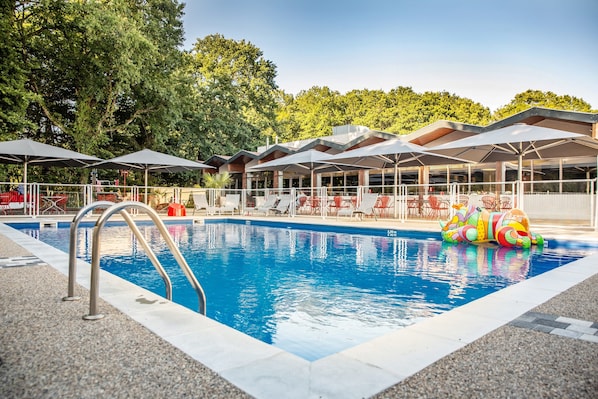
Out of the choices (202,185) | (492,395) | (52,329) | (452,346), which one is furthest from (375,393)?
(202,185)

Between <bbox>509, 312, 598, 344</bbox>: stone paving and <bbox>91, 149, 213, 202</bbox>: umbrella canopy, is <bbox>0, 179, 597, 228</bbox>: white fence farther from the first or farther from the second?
<bbox>509, 312, 598, 344</bbox>: stone paving

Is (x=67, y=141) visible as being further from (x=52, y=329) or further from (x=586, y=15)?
(x=586, y=15)

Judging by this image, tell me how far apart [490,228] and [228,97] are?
2301cm

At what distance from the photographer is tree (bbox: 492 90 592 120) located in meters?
37.2

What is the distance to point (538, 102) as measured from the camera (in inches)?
1521

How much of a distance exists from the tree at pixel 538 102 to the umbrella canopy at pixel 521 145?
2967cm

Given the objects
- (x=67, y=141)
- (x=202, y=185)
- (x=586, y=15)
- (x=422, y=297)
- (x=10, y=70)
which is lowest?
(x=422, y=297)

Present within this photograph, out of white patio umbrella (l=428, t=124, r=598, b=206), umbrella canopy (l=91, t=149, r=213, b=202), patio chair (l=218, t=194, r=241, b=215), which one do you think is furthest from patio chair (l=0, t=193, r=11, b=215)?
white patio umbrella (l=428, t=124, r=598, b=206)

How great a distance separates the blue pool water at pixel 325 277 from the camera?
363cm

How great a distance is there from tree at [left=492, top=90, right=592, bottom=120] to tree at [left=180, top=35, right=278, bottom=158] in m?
22.4

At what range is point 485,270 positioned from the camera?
19.1ft

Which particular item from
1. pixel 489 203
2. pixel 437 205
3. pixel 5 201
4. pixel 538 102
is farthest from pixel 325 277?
pixel 538 102

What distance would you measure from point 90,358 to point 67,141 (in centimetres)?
2162

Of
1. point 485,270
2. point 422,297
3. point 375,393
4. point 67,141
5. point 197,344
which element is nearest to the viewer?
point 375,393
